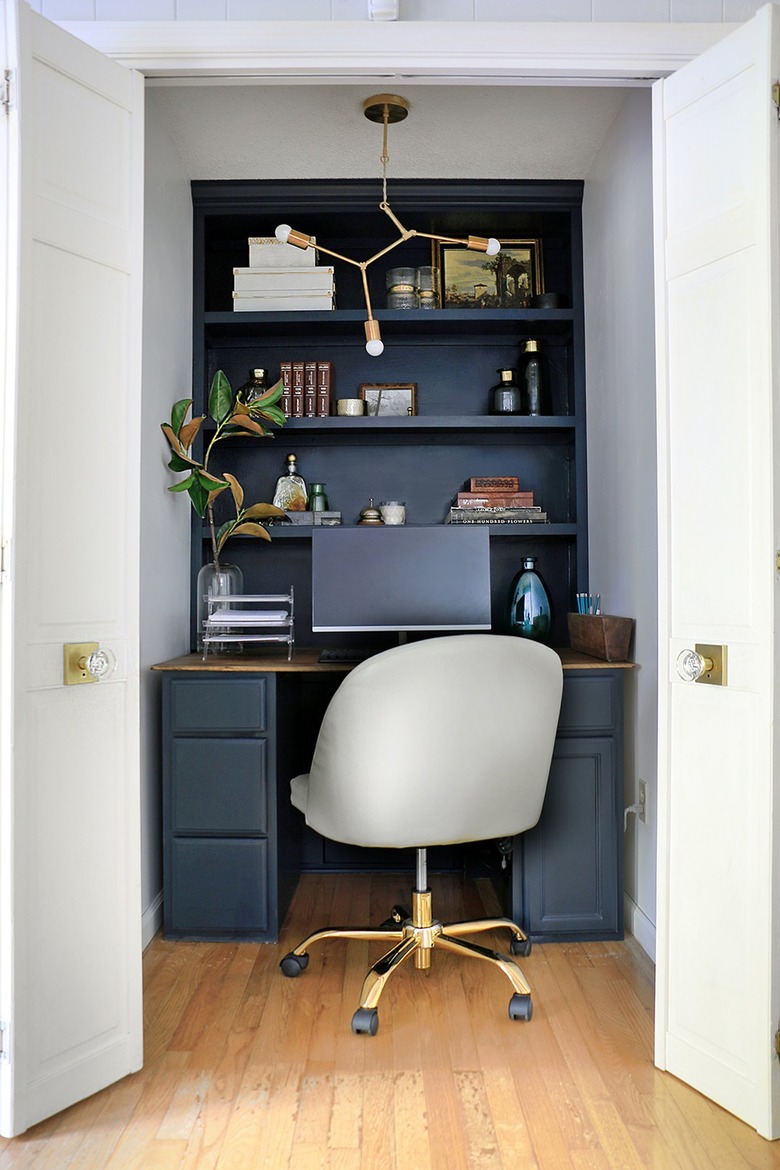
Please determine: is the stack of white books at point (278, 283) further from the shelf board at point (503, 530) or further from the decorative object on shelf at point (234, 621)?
the decorative object on shelf at point (234, 621)

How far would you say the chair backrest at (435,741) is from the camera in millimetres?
2100

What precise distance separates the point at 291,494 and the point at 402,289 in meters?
0.86

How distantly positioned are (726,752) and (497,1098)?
34.4 inches

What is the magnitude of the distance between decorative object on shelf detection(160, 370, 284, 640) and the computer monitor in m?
0.35

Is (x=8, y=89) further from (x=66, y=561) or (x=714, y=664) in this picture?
(x=714, y=664)

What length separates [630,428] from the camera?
2732 millimetres

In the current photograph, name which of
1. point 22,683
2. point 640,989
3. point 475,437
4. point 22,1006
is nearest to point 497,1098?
point 640,989

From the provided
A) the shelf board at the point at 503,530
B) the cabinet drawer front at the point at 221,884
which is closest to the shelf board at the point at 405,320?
the shelf board at the point at 503,530

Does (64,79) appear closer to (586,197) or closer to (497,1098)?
(586,197)

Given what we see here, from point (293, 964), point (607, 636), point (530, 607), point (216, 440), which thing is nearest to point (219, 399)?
point (216, 440)

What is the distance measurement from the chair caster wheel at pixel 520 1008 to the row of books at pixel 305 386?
208 cm

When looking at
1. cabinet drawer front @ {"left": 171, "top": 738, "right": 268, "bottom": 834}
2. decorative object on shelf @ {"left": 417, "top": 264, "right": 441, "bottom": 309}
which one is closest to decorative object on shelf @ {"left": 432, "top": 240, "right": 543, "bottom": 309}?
decorative object on shelf @ {"left": 417, "top": 264, "right": 441, "bottom": 309}

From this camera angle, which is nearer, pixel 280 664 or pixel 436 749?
pixel 436 749

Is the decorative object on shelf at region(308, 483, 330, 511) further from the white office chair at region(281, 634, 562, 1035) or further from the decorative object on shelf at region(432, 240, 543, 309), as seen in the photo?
the white office chair at region(281, 634, 562, 1035)
